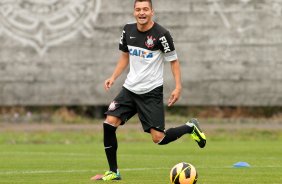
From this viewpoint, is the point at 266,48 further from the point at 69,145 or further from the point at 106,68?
the point at 69,145

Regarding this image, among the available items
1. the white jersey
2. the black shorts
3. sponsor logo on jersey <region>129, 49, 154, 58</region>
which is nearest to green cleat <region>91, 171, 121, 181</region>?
the black shorts

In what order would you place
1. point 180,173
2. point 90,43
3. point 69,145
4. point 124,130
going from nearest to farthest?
point 180,173 → point 69,145 → point 124,130 → point 90,43

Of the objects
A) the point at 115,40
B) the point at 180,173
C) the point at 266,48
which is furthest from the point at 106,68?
the point at 180,173

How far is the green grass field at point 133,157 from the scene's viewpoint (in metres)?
13.1

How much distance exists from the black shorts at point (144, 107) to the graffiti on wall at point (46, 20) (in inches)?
576

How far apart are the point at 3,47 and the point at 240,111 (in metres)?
7.11

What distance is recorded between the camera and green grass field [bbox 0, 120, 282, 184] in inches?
517

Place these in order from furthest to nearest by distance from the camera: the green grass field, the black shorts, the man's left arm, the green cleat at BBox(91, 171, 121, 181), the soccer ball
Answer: the green grass field < the black shorts < the man's left arm < the green cleat at BBox(91, 171, 121, 181) < the soccer ball

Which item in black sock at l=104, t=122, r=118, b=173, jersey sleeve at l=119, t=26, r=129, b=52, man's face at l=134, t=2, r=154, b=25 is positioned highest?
man's face at l=134, t=2, r=154, b=25

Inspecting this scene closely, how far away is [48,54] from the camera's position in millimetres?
27672

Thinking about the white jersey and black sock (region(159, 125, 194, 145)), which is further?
black sock (region(159, 125, 194, 145))

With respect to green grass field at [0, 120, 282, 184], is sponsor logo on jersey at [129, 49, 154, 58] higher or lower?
higher

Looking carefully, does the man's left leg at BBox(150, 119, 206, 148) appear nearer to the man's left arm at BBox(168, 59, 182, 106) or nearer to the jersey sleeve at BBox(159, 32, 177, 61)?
the man's left arm at BBox(168, 59, 182, 106)

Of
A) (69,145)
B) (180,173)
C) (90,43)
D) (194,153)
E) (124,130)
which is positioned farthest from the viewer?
(90,43)
